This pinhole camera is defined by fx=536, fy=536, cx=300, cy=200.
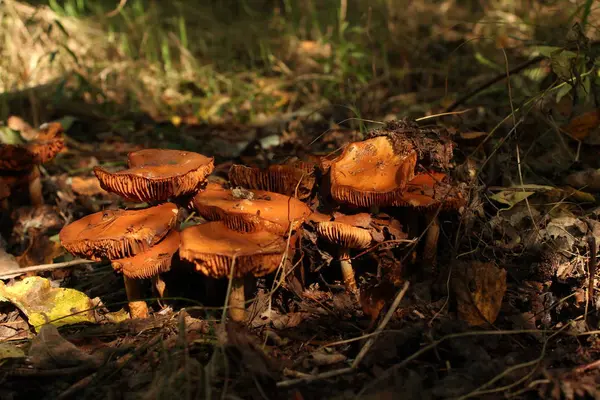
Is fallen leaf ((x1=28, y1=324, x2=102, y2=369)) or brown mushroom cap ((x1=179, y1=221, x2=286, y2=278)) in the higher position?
brown mushroom cap ((x1=179, y1=221, x2=286, y2=278))

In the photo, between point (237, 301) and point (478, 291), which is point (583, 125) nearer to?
point (478, 291)

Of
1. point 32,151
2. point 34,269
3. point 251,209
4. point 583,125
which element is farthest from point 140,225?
point 583,125

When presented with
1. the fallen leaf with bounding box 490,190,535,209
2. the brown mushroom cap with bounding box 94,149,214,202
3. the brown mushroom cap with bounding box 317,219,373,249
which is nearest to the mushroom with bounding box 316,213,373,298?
the brown mushroom cap with bounding box 317,219,373,249

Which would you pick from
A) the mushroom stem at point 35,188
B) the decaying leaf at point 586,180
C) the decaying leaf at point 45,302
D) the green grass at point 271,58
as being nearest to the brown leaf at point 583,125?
the decaying leaf at point 586,180

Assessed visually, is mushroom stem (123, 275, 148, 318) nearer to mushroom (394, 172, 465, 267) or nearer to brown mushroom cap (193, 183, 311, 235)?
brown mushroom cap (193, 183, 311, 235)

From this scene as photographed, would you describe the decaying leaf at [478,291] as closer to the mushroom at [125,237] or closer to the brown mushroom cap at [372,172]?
the brown mushroom cap at [372,172]

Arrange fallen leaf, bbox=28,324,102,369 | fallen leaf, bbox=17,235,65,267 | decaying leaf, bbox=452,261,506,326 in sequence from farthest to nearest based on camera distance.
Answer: fallen leaf, bbox=17,235,65,267
decaying leaf, bbox=452,261,506,326
fallen leaf, bbox=28,324,102,369

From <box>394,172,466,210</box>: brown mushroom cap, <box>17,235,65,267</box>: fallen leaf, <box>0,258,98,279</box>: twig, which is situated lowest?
<box>17,235,65,267</box>: fallen leaf
